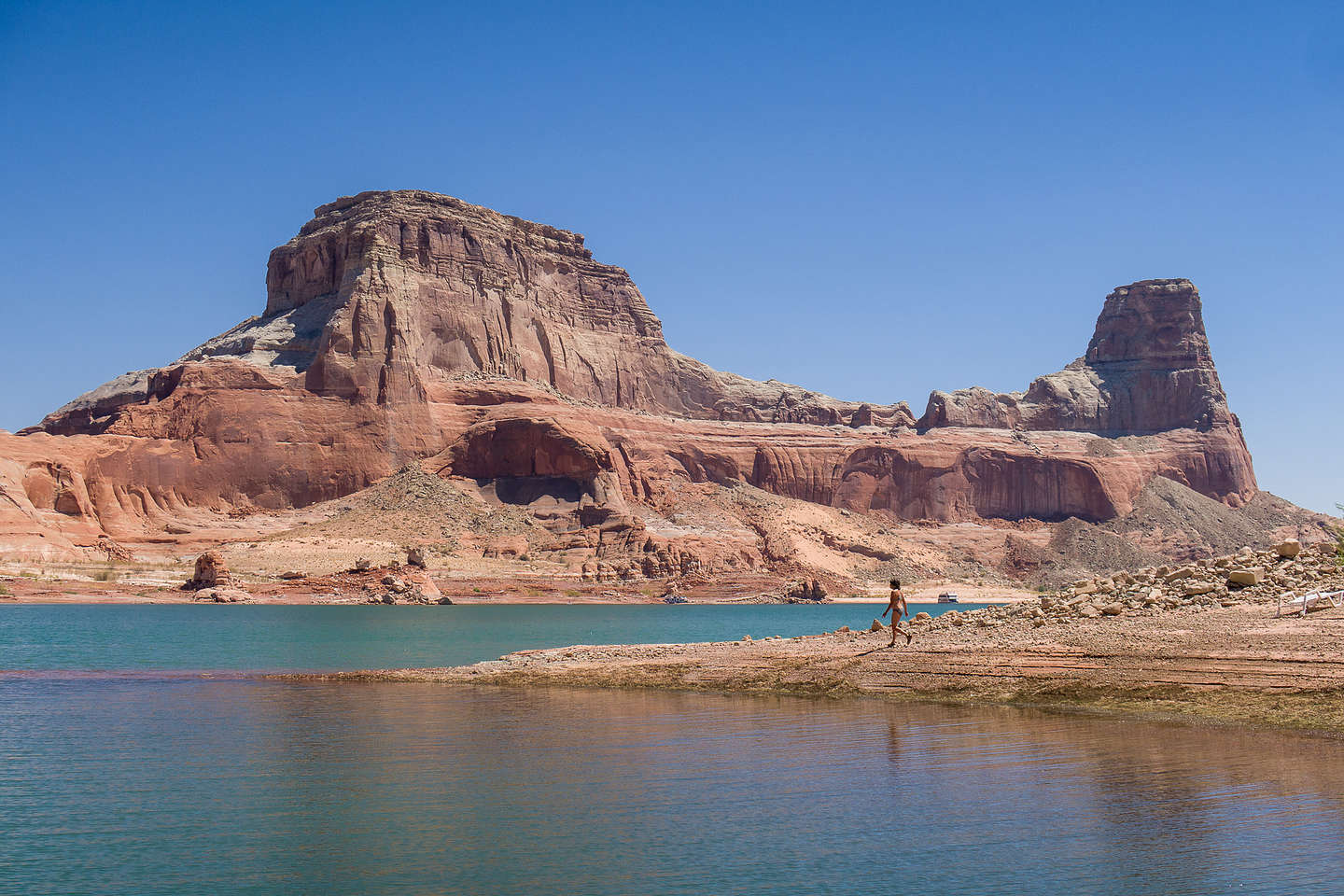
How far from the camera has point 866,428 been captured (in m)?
168

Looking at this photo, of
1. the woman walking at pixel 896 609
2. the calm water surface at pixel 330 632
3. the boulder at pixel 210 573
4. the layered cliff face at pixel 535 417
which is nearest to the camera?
the woman walking at pixel 896 609

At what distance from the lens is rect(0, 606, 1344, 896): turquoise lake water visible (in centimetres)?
1380

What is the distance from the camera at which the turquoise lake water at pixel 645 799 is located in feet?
45.3

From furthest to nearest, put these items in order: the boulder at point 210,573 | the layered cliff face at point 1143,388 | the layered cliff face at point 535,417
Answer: the layered cliff face at point 1143,388
the layered cliff face at point 535,417
the boulder at point 210,573

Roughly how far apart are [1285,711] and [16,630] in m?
53.2

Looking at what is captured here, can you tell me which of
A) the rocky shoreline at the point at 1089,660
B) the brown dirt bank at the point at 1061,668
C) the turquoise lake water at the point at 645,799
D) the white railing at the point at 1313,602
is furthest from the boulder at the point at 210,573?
the white railing at the point at 1313,602

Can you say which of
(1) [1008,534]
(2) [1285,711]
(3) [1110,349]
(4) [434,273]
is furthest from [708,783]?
(3) [1110,349]

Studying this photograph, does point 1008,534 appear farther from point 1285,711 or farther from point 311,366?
point 1285,711

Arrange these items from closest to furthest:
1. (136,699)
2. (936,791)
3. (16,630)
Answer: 1. (936,791)
2. (136,699)
3. (16,630)

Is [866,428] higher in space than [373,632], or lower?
higher

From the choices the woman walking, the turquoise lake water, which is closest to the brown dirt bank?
the woman walking

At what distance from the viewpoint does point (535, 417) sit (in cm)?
12112

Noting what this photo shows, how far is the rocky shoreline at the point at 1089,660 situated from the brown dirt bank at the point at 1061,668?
4cm

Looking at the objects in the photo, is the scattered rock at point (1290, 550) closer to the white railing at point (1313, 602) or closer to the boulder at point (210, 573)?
the white railing at point (1313, 602)
